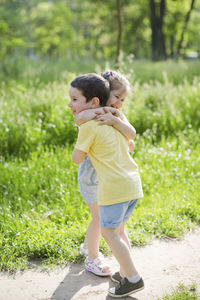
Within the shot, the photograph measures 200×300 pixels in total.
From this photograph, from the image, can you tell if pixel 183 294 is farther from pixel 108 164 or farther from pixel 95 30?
pixel 95 30

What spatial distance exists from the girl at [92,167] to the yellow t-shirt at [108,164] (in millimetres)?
65

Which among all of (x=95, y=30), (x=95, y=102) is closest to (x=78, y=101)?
(x=95, y=102)

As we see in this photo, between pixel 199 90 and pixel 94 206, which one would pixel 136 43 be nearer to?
pixel 199 90

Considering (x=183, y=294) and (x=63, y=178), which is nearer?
(x=183, y=294)

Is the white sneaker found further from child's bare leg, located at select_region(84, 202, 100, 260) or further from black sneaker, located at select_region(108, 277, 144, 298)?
black sneaker, located at select_region(108, 277, 144, 298)

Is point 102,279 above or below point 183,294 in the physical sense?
below

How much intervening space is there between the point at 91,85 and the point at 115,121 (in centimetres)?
30

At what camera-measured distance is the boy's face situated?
2.61m

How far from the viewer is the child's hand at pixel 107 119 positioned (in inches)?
102

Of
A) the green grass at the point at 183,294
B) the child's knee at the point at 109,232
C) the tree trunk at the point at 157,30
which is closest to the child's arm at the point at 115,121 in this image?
the child's knee at the point at 109,232

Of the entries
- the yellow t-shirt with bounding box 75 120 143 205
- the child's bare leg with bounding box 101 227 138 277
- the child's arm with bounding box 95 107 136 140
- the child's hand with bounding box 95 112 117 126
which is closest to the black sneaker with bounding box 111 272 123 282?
the child's bare leg with bounding box 101 227 138 277

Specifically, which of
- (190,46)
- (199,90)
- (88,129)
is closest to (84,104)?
(88,129)

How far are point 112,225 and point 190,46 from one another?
41399 millimetres

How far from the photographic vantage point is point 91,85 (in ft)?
8.45
